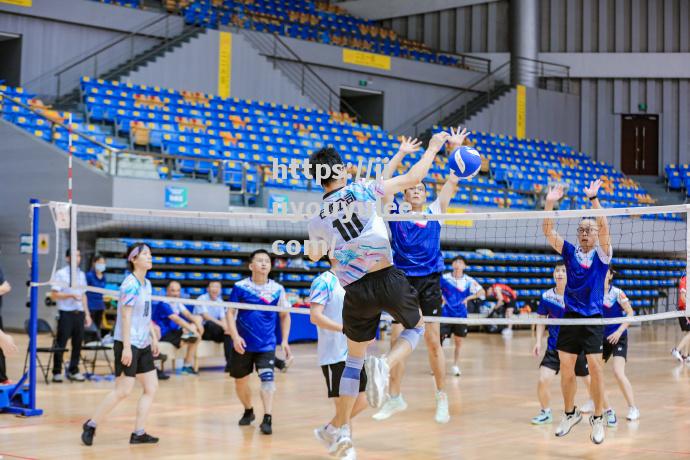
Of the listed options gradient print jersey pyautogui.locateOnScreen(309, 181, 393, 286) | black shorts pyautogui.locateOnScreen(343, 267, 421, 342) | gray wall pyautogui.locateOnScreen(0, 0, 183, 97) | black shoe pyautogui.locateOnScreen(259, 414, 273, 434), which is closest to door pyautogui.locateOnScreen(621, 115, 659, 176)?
gray wall pyautogui.locateOnScreen(0, 0, 183, 97)

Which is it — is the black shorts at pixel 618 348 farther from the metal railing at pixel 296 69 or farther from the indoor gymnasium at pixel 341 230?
the metal railing at pixel 296 69

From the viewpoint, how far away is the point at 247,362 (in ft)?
26.8

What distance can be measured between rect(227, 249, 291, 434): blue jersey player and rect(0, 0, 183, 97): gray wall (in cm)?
1503

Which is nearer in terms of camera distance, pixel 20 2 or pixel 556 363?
pixel 556 363

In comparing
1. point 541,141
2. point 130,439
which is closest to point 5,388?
point 130,439

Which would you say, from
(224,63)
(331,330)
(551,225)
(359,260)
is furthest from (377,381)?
(224,63)

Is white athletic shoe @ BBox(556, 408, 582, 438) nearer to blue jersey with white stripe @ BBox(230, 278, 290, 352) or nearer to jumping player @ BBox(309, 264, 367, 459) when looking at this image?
jumping player @ BBox(309, 264, 367, 459)

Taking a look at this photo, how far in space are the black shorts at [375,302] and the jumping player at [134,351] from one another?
7.05 feet

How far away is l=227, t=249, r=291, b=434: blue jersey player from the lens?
8.08 meters

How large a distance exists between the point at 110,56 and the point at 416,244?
16959 millimetres

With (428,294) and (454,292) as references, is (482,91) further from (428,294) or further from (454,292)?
(428,294)

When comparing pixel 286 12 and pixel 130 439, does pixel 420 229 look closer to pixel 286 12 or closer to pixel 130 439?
pixel 130 439

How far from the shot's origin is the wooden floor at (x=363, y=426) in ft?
23.3

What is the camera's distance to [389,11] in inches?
1313
